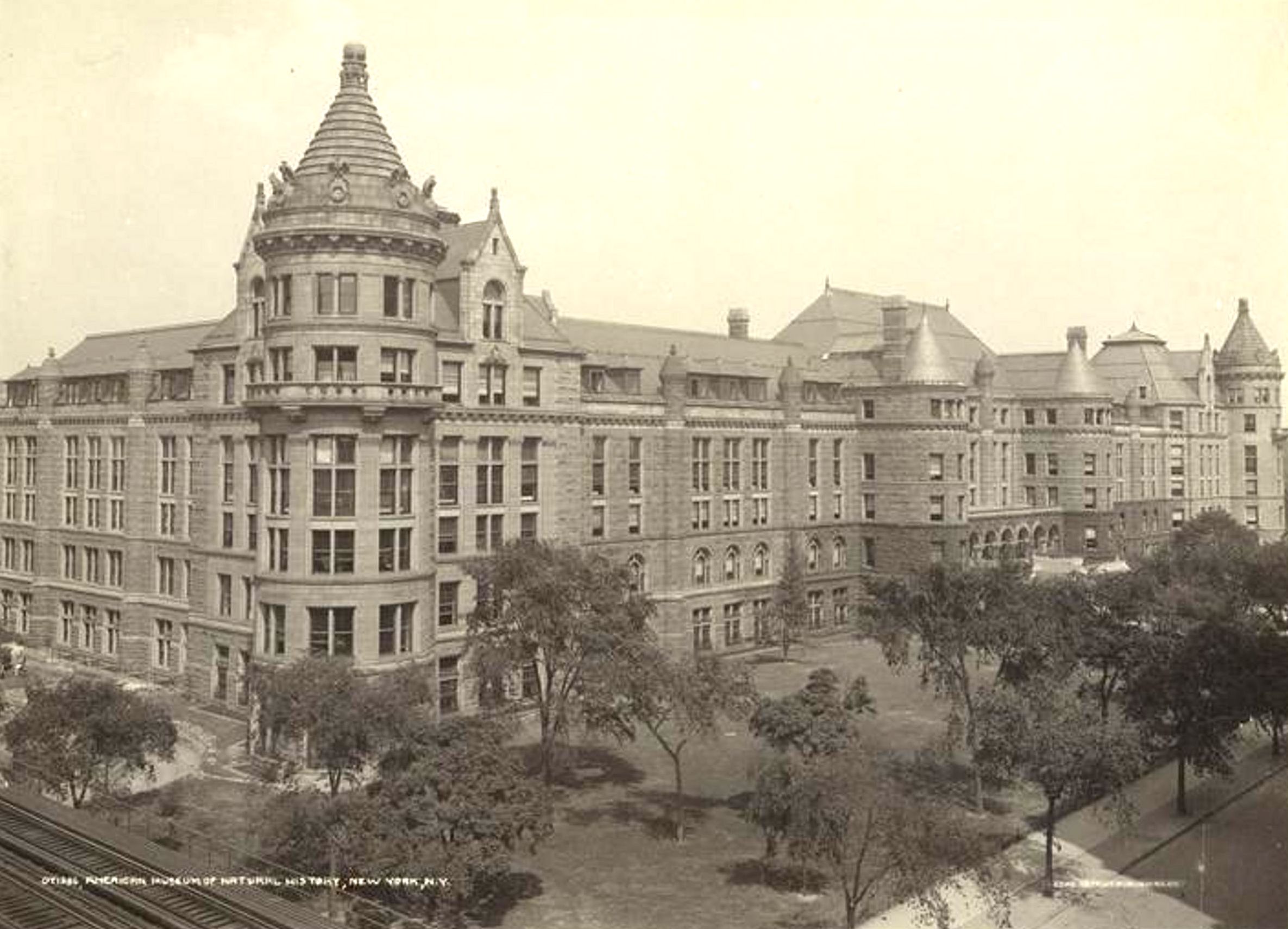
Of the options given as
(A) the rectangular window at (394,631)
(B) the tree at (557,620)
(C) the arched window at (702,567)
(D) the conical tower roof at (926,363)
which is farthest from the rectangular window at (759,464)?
(B) the tree at (557,620)

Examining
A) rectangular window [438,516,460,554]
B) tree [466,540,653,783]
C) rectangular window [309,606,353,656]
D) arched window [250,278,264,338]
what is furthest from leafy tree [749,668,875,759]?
arched window [250,278,264,338]

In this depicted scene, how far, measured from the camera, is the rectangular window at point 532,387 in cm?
5766

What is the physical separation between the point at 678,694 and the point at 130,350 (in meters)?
53.1

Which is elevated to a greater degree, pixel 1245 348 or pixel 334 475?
pixel 1245 348

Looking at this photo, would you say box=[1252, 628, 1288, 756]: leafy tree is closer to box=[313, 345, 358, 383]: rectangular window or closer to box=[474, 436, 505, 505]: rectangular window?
box=[474, 436, 505, 505]: rectangular window

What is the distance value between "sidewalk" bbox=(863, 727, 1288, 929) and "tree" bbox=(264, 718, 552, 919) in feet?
35.4

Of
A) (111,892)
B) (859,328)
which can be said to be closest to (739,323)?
(859,328)

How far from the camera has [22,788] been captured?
34906mm

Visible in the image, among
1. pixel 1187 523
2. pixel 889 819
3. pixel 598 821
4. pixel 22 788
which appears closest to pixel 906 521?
pixel 1187 523

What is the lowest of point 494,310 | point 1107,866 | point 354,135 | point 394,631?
point 1107,866

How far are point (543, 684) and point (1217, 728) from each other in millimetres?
30760

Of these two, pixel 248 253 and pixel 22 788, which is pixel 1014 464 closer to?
pixel 248 253

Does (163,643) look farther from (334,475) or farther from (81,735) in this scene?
(81,735)

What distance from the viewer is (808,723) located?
36.3 metres
